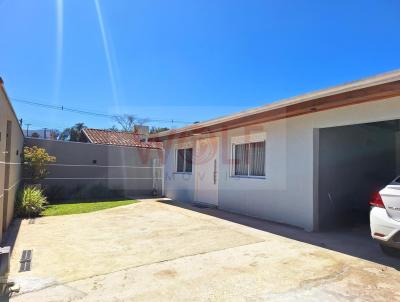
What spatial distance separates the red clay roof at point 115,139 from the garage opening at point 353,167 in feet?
37.5

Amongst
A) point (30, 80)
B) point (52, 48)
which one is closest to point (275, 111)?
point (52, 48)

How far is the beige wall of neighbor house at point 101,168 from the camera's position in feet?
45.5

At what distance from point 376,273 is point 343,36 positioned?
6.93 metres

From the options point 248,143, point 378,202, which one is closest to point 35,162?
point 248,143

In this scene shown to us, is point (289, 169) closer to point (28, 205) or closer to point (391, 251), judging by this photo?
point (391, 251)

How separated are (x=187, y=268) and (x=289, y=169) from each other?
15.0 feet

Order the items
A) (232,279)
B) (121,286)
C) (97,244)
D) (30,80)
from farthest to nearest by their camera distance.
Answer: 1. (30,80)
2. (97,244)
3. (232,279)
4. (121,286)

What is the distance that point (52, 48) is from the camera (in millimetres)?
9633

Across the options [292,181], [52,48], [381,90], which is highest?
[52,48]

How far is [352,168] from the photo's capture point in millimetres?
8836

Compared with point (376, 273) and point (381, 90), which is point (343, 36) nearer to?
point (381, 90)

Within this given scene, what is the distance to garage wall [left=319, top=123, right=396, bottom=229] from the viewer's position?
796 cm

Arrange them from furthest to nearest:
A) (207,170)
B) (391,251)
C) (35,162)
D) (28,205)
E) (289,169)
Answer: (207,170)
(35,162)
(28,205)
(289,169)
(391,251)

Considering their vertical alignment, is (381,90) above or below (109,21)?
below
